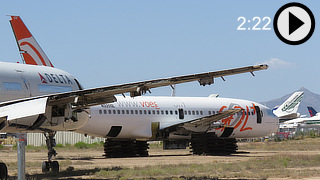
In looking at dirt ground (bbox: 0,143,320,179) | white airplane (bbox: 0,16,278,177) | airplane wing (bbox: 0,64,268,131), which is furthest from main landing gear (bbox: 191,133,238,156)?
airplane wing (bbox: 0,64,268,131)

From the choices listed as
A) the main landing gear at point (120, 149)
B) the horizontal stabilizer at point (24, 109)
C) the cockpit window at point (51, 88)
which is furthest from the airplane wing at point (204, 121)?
the horizontal stabilizer at point (24, 109)

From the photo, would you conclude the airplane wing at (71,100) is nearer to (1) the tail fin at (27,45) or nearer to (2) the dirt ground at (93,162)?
(2) the dirt ground at (93,162)

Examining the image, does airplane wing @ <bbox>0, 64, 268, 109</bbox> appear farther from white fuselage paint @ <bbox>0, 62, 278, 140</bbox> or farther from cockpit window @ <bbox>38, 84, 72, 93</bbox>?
white fuselage paint @ <bbox>0, 62, 278, 140</bbox>

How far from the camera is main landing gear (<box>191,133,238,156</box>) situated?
1309 inches

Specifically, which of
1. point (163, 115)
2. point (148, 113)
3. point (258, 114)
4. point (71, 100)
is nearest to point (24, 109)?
point (71, 100)

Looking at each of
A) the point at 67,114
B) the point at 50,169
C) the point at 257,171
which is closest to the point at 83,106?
the point at 67,114

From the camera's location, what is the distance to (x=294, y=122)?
123375mm

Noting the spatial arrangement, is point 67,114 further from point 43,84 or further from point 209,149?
point 209,149

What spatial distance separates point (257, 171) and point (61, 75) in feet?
27.4

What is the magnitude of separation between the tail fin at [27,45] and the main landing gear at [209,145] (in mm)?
10458

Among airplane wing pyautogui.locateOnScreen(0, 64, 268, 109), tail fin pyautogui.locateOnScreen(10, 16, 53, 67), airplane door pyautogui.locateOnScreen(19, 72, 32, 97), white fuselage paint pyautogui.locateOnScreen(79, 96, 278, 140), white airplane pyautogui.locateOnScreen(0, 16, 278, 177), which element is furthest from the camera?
white fuselage paint pyautogui.locateOnScreen(79, 96, 278, 140)

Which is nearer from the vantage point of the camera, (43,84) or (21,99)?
(21,99)

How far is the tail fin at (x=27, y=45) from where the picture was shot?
30.9 metres

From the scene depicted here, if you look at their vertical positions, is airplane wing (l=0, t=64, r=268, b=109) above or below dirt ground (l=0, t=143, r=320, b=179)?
above
